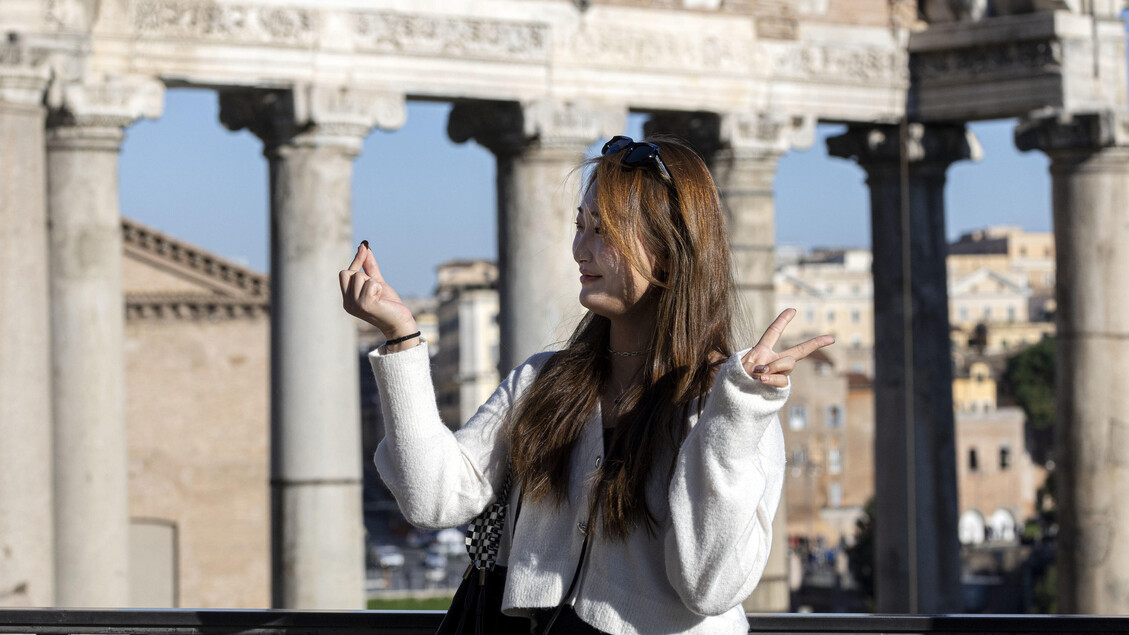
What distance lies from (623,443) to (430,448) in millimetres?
679

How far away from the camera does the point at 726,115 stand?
876 inches

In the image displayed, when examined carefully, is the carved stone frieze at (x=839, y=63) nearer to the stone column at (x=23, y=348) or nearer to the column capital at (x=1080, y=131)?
the column capital at (x=1080, y=131)

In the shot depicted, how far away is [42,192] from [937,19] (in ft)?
40.1

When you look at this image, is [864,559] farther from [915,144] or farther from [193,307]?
[915,144]

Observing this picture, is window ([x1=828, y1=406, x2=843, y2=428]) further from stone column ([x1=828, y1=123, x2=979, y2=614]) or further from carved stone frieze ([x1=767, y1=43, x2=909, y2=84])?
carved stone frieze ([x1=767, y1=43, x2=909, y2=84])

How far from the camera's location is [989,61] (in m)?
22.9

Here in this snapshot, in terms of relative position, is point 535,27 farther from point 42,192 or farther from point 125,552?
point 125,552

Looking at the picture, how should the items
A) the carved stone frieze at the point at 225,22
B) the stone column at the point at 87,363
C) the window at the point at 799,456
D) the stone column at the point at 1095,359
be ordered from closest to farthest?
Result: 1. the carved stone frieze at the point at 225,22
2. the stone column at the point at 87,363
3. the stone column at the point at 1095,359
4. the window at the point at 799,456

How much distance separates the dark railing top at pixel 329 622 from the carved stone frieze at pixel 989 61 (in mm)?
15148

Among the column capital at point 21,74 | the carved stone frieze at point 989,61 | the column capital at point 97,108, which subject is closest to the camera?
the column capital at point 21,74

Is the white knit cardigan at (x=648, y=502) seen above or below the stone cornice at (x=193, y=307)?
below

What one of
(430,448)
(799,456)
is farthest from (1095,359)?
(799,456)

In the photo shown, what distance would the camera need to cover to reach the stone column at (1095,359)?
71.4ft

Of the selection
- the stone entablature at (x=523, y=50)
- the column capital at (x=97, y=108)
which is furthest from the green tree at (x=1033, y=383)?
the column capital at (x=97, y=108)
